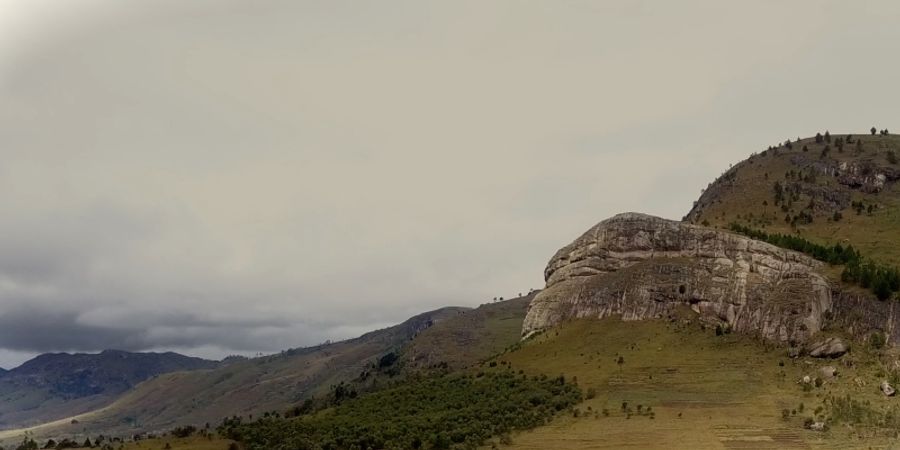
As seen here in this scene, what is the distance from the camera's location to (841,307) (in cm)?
9912

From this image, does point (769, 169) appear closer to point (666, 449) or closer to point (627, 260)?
point (627, 260)

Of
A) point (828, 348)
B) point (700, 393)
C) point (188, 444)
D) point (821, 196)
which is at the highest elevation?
point (821, 196)

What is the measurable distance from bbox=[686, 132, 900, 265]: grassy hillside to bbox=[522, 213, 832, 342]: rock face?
21342 millimetres

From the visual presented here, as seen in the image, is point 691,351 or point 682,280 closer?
point 691,351

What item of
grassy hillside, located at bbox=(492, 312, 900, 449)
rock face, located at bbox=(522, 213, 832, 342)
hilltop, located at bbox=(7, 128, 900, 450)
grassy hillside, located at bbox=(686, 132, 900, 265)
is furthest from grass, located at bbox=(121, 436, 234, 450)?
grassy hillside, located at bbox=(686, 132, 900, 265)

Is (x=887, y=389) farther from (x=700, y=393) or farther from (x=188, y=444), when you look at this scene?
(x=188, y=444)

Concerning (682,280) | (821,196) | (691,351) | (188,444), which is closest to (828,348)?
(691,351)

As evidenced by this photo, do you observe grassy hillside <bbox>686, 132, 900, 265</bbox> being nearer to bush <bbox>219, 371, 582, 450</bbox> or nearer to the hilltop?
the hilltop

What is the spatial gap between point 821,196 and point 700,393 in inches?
3357

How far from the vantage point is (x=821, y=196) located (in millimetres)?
146625

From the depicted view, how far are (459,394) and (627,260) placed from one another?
47753 millimetres

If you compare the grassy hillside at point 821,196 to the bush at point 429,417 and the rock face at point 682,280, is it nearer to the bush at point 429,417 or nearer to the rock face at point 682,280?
the rock face at point 682,280

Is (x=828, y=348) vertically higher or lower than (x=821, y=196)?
lower

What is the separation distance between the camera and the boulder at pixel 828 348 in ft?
302
